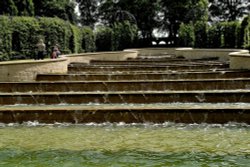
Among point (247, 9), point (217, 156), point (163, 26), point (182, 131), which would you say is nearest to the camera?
point (217, 156)

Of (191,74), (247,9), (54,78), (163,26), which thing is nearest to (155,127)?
(191,74)

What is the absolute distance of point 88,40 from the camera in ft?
133

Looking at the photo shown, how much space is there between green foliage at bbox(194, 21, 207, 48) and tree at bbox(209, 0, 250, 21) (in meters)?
23.8

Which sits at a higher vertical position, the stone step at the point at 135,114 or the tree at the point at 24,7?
the tree at the point at 24,7

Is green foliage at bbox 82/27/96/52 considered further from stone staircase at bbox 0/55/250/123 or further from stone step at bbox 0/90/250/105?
stone step at bbox 0/90/250/105

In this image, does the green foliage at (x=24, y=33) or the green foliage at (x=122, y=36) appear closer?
the green foliage at (x=24, y=33)

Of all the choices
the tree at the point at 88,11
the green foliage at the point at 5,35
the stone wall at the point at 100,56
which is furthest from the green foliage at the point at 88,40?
the tree at the point at 88,11

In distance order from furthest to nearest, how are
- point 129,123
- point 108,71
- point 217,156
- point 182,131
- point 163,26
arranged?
point 163,26
point 108,71
point 129,123
point 182,131
point 217,156

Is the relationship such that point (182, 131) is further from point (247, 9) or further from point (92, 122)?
point (247, 9)

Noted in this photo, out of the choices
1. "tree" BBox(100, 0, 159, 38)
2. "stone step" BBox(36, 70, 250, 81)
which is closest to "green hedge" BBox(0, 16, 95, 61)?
"stone step" BBox(36, 70, 250, 81)

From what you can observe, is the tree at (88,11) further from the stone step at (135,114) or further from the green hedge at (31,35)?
the stone step at (135,114)

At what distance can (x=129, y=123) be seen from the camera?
33.6 ft

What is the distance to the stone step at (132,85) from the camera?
1457 cm

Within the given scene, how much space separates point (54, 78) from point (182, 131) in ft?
31.2
